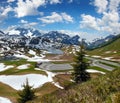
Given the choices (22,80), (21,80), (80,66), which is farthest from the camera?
(22,80)

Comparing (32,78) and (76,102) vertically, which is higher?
(76,102)

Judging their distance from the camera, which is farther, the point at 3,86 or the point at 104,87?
the point at 3,86

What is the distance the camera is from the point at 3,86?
267 feet

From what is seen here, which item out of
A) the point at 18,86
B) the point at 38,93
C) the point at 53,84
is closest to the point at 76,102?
the point at 38,93

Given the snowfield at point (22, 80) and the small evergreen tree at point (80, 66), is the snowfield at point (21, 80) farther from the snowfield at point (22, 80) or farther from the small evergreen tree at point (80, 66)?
the small evergreen tree at point (80, 66)

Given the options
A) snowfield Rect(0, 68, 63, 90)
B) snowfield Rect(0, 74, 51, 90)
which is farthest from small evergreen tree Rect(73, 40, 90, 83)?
snowfield Rect(0, 74, 51, 90)

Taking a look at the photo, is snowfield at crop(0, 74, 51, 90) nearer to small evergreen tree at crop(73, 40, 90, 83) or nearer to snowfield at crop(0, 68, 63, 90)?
snowfield at crop(0, 68, 63, 90)

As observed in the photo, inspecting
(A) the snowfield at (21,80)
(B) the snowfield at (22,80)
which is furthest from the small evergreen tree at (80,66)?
(A) the snowfield at (21,80)

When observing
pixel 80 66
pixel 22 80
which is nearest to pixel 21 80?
pixel 22 80

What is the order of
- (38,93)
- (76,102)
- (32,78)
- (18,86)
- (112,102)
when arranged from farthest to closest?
(32,78) < (18,86) < (38,93) < (76,102) < (112,102)

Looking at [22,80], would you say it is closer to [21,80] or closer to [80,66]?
[21,80]

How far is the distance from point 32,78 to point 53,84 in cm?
1611

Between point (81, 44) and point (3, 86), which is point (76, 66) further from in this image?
point (3, 86)

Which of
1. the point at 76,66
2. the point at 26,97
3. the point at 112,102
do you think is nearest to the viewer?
the point at 112,102
